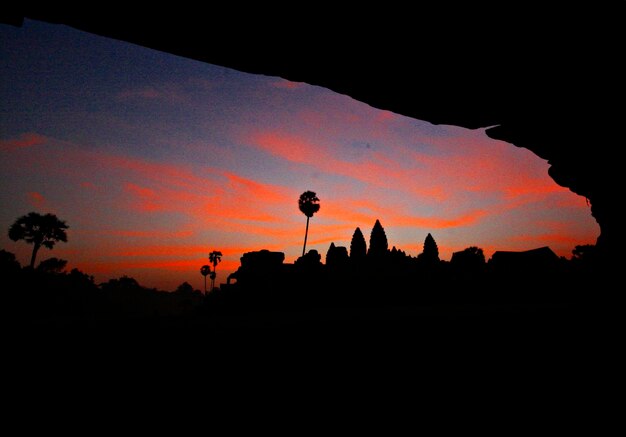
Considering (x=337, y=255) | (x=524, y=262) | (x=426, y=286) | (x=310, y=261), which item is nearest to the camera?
(x=426, y=286)

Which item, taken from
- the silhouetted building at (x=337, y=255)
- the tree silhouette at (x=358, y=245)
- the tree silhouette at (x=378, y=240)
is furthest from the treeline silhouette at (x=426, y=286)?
the tree silhouette at (x=378, y=240)

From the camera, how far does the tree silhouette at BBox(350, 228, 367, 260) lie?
147 ft

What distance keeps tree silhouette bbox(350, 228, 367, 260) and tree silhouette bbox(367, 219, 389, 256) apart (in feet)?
3.47

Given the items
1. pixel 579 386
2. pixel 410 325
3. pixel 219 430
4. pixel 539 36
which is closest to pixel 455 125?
pixel 539 36

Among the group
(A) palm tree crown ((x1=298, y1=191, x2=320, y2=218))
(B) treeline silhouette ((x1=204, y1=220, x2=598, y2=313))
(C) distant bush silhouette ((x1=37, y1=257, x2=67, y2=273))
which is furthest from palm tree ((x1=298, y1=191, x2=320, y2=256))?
(C) distant bush silhouette ((x1=37, y1=257, x2=67, y2=273))

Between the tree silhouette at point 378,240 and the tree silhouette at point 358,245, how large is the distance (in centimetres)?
106

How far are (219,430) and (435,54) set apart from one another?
384 cm

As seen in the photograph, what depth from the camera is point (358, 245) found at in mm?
45250

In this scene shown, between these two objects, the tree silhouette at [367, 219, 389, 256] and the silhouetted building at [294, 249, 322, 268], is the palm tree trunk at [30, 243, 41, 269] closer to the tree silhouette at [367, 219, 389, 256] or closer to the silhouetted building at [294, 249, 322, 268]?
the silhouetted building at [294, 249, 322, 268]

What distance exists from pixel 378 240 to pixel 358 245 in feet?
10.6

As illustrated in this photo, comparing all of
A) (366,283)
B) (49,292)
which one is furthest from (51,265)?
(366,283)

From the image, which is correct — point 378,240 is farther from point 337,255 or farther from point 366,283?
point 366,283

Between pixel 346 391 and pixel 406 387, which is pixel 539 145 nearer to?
pixel 406 387

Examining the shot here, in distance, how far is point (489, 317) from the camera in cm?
333
